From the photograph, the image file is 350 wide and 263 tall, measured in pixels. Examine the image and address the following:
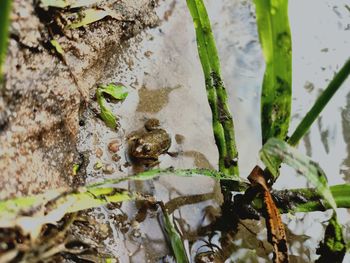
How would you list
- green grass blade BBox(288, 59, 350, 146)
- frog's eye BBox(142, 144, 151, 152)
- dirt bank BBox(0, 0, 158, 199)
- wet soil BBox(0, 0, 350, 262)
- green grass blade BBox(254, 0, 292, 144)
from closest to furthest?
green grass blade BBox(288, 59, 350, 146)
green grass blade BBox(254, 0, 292, 144)
dirt bank BBox(0, 0, 158, 199)
wet soil BBox(0, 0, 350, 262)
frog's eye BBox(142, 144, 151, 152)

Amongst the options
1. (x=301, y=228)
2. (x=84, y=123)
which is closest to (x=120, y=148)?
(x=84, y=123)

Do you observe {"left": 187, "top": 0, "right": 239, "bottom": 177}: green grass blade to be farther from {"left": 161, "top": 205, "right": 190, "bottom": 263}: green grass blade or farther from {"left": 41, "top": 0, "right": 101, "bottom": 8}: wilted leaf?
{"left": 41, "top": 0, "right": 101, "bottom": 8}: wilted leaf

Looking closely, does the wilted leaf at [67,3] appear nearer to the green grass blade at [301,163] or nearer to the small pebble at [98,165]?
the small pebble at [98,165]

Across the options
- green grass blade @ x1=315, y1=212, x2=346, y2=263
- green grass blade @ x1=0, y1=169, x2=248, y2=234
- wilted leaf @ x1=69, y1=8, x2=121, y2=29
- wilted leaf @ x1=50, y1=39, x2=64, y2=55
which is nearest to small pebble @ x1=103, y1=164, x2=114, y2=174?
green grass blade @ x1=0, y1=169, x2=248, y2=234

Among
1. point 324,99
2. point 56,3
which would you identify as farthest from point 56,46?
point 324,99

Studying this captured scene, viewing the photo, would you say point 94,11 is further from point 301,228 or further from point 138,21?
point 301,228

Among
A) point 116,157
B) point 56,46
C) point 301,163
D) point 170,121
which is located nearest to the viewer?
point 301,163

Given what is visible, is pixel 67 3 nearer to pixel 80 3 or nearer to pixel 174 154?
pixel 80 3
